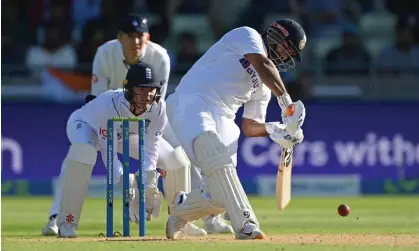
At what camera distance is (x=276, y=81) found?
5938 mm

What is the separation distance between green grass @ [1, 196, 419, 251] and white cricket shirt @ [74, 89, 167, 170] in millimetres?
522

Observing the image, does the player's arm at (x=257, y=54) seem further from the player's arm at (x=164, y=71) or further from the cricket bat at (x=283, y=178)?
the player's arm at (x=164, y=71)

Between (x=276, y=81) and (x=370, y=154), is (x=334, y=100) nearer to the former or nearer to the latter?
(x=370, y=154)

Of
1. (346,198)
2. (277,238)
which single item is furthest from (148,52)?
(346,198)

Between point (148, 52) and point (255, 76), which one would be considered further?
point (148, 52)

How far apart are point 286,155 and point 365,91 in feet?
21.1

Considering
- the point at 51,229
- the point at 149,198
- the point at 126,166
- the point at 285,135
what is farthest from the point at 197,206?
the point at 51,229

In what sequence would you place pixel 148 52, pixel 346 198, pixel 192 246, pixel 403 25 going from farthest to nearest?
1. pixel 403 25
2. pixel 346 198
3. pixel 148 52
4. pixel 192 246

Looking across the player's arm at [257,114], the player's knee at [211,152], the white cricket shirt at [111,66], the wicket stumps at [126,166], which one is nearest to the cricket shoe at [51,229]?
the wicket stumps at [126,166]

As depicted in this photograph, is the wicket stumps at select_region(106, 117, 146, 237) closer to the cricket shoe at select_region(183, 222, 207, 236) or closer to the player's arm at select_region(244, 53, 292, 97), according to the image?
the cricket shoe at select_region(183, 222, 207, 236)

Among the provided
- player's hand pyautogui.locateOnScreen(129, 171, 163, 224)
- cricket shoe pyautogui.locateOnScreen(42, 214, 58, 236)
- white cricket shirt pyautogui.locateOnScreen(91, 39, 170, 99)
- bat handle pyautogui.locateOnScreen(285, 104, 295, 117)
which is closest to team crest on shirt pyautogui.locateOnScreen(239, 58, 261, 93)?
bat handle pyautogui.locateOnScreen(285, 104, 295, 117)

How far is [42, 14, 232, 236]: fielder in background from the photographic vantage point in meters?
7.21

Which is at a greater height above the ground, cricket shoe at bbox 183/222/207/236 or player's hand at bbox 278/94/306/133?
player's hand at bbox 278/94/306/133

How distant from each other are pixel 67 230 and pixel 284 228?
1.60m
